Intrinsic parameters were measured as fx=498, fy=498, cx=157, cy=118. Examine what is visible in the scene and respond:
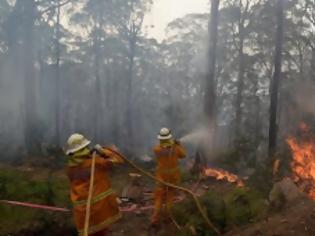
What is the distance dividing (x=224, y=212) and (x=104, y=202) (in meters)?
3.15

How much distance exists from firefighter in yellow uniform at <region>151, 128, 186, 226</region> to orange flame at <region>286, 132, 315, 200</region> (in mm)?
2838

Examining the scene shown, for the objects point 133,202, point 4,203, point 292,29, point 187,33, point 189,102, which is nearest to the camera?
point 4,203

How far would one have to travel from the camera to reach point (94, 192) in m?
6.33

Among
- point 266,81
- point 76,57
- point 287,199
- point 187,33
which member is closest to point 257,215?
point 287,199

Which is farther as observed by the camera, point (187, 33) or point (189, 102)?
point (189, 102)

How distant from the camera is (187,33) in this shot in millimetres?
48969

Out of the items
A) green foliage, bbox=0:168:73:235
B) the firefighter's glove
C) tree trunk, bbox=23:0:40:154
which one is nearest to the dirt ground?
the firefighter's glove

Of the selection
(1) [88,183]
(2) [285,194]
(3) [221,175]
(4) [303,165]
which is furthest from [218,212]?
(3) [221,175]

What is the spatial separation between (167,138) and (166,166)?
57 cm

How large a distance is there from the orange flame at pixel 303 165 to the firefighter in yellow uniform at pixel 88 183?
5.54 meters

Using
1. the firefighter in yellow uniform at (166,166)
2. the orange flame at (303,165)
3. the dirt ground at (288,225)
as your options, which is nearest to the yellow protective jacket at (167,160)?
the firefighter in yellow uniform at (166,166)

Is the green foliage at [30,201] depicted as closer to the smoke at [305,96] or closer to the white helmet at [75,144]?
the white helmet at [75,144]

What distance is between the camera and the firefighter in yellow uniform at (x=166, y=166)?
9711 millimetres

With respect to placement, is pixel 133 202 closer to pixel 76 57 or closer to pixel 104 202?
pixel 104 202
